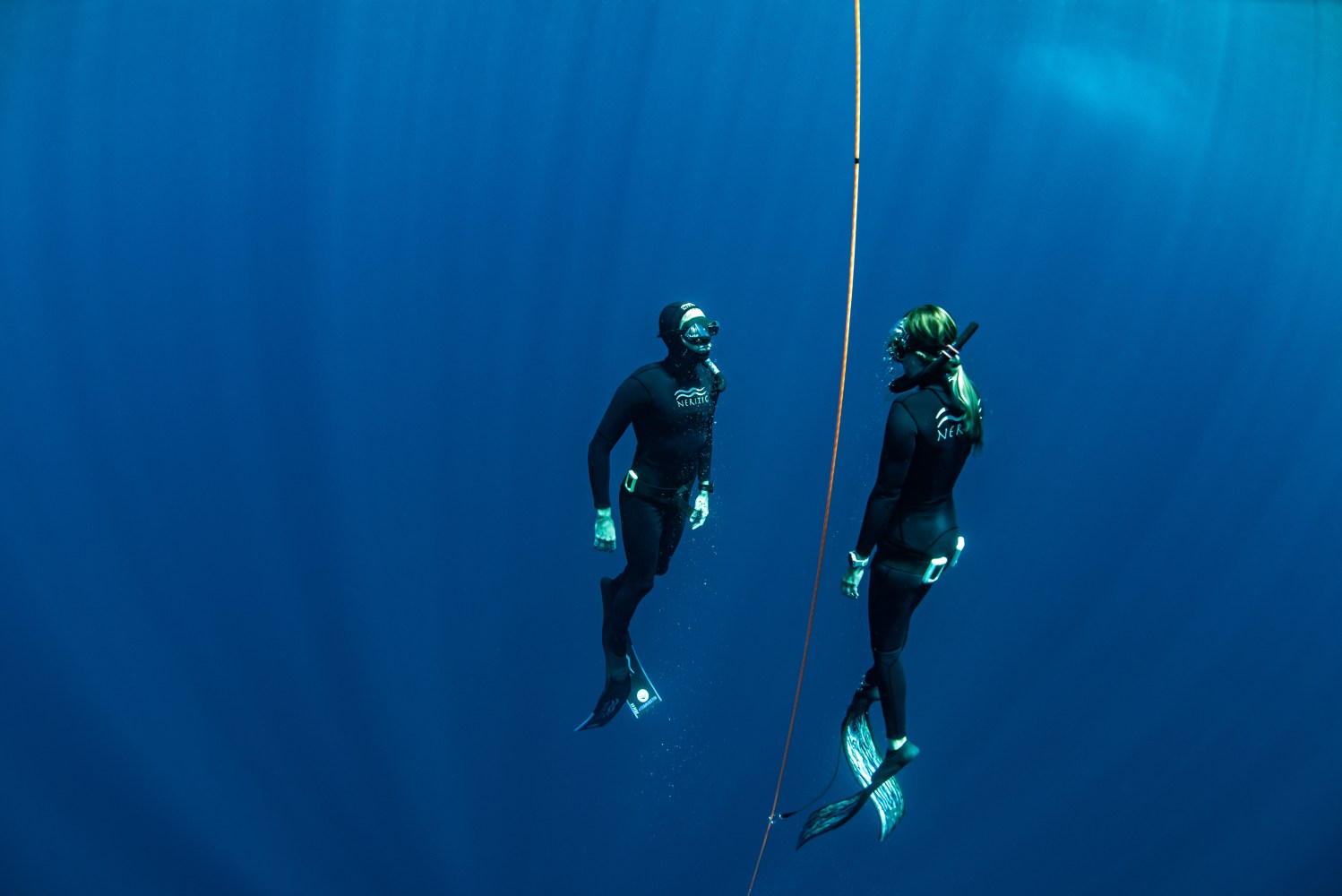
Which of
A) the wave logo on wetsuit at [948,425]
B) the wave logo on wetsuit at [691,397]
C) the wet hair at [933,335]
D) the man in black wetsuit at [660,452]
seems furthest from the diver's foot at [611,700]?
the wet hair at [933,335]

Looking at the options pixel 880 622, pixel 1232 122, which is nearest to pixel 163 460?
pixel 880 622

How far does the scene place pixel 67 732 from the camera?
155 inches

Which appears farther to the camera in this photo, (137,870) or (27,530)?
(137,870)

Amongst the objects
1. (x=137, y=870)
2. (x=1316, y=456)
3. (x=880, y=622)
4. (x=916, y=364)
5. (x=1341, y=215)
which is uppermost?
(x=1341, y=215)

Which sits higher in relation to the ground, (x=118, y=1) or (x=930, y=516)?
(x=118, y=1)

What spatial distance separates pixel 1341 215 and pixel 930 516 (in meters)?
2.50

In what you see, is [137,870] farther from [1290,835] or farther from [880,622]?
[1290,835]

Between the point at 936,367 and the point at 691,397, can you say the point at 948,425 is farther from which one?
the point at 691,397

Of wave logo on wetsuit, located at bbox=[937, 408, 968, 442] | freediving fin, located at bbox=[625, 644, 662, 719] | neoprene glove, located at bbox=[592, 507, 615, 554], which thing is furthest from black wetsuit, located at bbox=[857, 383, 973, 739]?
freediving fin, located at bbox=[625, 644, 662, 719]

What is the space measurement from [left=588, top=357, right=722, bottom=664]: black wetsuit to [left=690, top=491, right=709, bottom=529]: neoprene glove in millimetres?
56

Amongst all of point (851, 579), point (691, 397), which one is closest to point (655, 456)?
point (691, 397)

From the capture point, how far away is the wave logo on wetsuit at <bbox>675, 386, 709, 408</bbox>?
2969 millimetres

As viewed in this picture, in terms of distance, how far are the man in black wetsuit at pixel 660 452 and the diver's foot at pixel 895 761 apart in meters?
1.08

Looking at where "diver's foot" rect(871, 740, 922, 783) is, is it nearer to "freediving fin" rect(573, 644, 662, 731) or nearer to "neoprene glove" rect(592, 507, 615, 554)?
"freediving fin" rect(573, 644, 662, 731)
